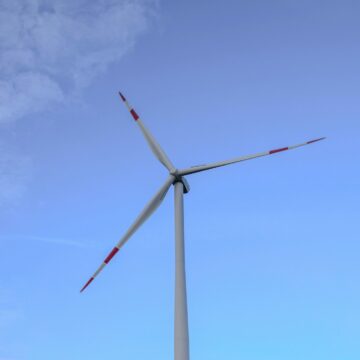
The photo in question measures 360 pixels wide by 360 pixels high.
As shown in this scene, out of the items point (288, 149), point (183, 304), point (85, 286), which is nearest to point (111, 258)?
point (85, 286)

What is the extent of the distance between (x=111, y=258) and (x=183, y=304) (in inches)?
312

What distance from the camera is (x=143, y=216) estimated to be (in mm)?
33875

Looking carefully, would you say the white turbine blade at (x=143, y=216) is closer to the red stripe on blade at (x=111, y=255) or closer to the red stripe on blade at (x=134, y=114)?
the red stripe on blade at (x=111, y=255)

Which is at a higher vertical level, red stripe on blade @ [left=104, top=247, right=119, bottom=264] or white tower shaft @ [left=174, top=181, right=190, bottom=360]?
red stripe on blade @ [left=104, top=247, right=119, bottom=264]

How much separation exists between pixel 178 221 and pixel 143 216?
10.2 feet

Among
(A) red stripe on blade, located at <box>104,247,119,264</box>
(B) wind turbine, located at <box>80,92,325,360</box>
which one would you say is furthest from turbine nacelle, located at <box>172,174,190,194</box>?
(A) red stripe on blade, located at <box>104,247,119,264</box>

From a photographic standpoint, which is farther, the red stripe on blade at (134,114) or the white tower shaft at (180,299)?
the red stripe on blade at (134,114)

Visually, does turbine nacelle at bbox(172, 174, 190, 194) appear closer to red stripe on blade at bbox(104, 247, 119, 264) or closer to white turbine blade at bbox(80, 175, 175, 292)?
white turbine blade at bbox(80, 175, 175, 292)

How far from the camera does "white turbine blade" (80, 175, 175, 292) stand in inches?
1330

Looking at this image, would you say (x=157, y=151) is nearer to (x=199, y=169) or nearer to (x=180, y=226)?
(x=199, y=169)

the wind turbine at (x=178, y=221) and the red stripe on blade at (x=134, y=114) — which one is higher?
the red stripe on blade at (x=134, y=114)

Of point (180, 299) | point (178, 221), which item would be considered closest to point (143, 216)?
point (178, 221)

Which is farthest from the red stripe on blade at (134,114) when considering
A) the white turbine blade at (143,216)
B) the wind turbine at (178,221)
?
the white turbine blade at (143,216)

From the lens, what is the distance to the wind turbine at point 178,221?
2700 cm
